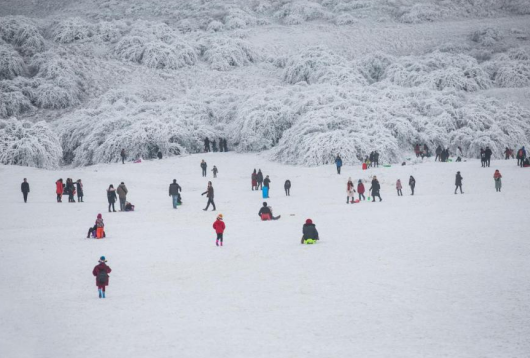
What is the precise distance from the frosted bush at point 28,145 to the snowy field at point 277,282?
1609cm

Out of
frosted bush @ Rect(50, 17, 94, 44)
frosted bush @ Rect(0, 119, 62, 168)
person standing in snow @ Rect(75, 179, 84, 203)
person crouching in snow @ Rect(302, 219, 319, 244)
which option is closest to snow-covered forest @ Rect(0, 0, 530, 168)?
frosted bush @ Rect(0, 119, 62, 168)

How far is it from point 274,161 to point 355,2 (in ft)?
193

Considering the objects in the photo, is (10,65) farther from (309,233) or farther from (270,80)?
(309,233)

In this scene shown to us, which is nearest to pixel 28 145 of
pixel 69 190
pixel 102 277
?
pixel 69 190

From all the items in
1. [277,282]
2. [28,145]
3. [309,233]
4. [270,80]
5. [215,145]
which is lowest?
[277,282]

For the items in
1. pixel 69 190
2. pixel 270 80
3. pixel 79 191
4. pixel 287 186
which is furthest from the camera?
pixel 270 80

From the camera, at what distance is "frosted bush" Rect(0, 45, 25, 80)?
62.9 m

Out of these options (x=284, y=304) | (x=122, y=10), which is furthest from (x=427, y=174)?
(x=122, y=10)

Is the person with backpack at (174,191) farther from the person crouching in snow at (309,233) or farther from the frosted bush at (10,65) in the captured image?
the frosted bush at (10,65)

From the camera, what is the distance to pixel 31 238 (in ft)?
70.5

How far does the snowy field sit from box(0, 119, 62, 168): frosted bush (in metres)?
16.1

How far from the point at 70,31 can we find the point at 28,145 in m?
36.2

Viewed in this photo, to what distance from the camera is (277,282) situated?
14.4 m

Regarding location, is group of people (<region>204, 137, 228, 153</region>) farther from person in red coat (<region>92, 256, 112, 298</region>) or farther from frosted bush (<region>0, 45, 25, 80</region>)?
person in red coat (<region>92, 256, 112, 298</region>)
